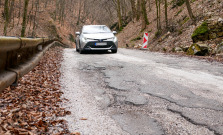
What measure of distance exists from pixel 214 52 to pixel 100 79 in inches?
284

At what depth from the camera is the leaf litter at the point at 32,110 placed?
2387mm

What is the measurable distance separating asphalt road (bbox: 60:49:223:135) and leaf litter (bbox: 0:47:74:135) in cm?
17

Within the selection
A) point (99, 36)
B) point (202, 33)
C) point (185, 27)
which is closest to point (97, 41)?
point (99, 36)

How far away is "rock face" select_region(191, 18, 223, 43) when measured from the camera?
460 inches

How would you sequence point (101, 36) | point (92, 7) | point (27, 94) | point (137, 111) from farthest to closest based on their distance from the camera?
1. point (92, 7)
2. point (101, 36)
3. point (27, 94)
4. point (137, 111)

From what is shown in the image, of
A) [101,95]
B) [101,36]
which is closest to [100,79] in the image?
[101,95]

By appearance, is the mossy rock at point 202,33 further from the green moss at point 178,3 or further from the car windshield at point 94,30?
the green moss at point 178,3

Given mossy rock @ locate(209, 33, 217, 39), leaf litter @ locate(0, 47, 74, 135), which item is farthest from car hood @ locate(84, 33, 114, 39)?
leaf litter @ locate(0, 47, 74, 135)

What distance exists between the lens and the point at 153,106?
3283 mm

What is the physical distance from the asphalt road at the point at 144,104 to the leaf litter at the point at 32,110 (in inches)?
6.5

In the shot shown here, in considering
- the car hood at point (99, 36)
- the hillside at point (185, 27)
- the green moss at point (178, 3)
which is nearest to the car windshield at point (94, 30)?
the car hood at point (99, 36)

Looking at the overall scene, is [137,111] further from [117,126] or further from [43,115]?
[43,115]

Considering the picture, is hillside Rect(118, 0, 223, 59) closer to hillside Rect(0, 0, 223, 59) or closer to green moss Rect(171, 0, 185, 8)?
hillside Rect(0, 0, 223, 59)

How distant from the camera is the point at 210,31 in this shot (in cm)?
1191
